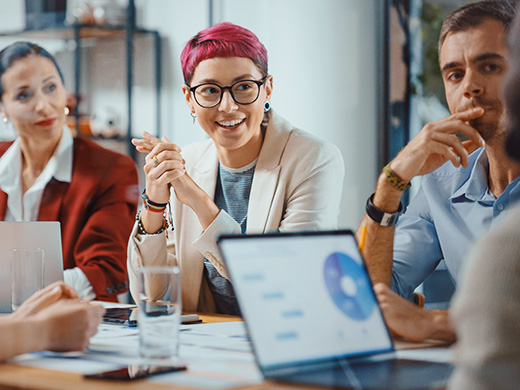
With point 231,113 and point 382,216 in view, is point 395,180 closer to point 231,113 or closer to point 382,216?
point 382,216

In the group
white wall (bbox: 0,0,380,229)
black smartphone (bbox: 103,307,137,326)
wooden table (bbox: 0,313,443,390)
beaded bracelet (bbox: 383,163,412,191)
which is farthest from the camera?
white wall (bbox: 0,0,380,229)

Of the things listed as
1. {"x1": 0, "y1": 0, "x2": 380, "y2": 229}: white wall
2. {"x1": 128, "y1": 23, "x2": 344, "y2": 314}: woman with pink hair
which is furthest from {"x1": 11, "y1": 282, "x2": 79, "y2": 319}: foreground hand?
{"x1": 0, "y1": 0, "x2": 380, "y2": 229}: white wall

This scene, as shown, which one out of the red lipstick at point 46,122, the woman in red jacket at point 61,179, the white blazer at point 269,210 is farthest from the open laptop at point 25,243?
the red lipstick at point 46,122

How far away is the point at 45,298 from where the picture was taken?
4.06ft

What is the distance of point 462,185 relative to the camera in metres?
1.66

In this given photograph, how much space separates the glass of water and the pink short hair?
1058 mm

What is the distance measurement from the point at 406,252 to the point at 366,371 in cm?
75

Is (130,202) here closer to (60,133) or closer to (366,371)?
(60,133)

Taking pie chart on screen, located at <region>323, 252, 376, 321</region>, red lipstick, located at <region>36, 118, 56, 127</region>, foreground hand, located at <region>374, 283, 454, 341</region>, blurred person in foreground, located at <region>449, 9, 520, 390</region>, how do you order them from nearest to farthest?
blurred person in foreground, located at <region>449, 9, 520, 390</region>
pie chart on screen, located at <region>323, 252, 376, 321</region>
foreground hand, located at <region>374, 283, 454, 341</region>
red lipstick, located at <region>36, 118, 56, 127</region>

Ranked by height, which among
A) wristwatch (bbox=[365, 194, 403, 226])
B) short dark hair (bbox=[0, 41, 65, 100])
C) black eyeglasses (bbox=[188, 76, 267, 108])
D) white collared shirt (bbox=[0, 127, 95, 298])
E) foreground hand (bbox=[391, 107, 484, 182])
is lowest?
white collared shirt (bbox=[0, 127, 95, 298])

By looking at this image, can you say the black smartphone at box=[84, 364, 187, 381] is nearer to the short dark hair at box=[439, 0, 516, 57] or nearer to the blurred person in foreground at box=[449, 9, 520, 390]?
the blurred person in foreground at box=[449, 9, 520, 390]

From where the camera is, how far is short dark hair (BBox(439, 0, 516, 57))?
1.63 m

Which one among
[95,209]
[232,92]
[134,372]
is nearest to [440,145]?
[232,92]

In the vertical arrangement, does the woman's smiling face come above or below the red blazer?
above
